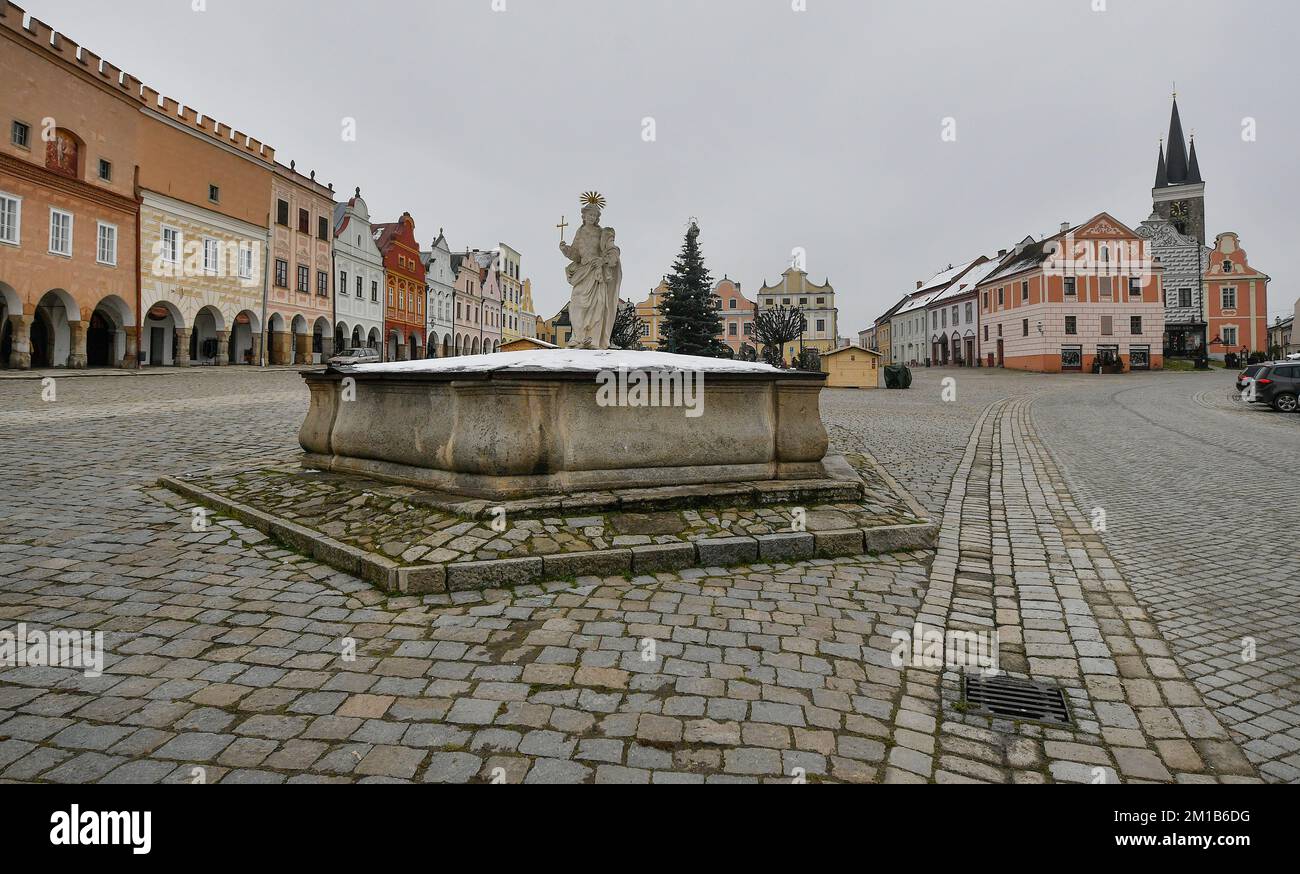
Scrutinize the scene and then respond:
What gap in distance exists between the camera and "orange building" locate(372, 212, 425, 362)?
4744 centimetres

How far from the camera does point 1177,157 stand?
68.0 metres

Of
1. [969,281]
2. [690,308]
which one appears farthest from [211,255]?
[969,281]

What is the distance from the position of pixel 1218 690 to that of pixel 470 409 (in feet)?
16.2

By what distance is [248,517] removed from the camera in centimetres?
572

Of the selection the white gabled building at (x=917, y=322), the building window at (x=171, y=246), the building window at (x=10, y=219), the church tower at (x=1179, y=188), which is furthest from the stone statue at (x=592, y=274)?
the church tower at (x=1179, y=188)

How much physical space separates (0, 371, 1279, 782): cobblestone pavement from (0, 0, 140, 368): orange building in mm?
23830

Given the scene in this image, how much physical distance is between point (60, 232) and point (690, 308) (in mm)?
25789

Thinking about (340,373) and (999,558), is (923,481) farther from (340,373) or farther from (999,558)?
(340,373)

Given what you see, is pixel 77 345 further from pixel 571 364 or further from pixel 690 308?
pixel 571 364

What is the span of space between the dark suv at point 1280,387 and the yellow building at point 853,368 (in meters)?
14.5

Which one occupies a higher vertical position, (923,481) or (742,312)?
(742,312)

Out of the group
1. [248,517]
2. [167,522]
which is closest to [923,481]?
[248,517]

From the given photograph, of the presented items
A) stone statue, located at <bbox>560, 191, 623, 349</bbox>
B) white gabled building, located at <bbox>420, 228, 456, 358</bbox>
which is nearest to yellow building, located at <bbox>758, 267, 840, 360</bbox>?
white gabled building, located at <bbox>420, 228, 456, 358</bbox>

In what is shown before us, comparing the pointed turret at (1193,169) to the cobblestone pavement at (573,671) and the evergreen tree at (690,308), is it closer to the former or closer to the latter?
the evergreen tree at (690,308)
